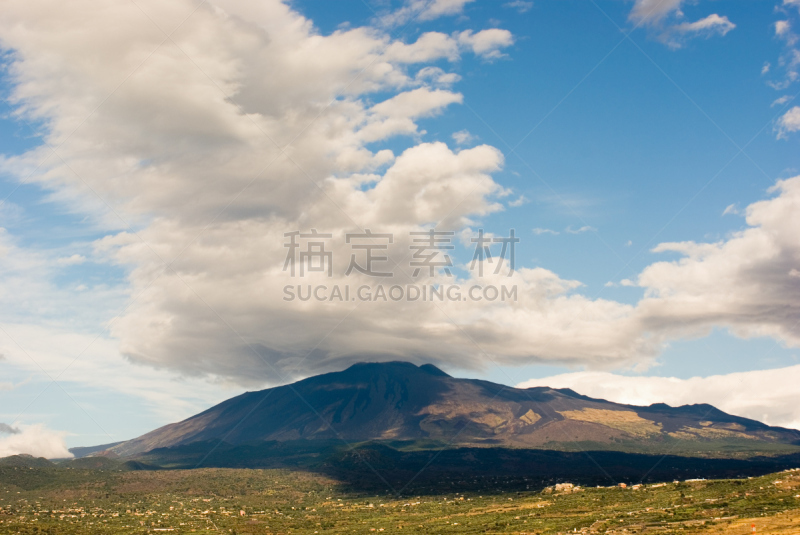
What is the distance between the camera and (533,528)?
124 metres

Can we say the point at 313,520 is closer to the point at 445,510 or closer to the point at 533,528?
the point at 445,510

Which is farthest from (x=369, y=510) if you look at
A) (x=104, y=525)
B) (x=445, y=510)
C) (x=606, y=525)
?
(x=606, y=525)

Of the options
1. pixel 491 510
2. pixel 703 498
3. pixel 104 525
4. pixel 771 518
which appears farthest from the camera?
pixel 491 510

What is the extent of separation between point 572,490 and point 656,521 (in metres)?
87.3

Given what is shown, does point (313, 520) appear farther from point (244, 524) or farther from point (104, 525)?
point (104, 525)

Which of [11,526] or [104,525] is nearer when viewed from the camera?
[11,526]

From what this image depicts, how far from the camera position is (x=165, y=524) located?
525 ft

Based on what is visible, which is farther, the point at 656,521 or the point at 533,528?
the point at 533,528

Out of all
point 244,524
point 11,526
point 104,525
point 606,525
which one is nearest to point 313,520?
point 244,524

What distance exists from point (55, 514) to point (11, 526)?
1551 inches

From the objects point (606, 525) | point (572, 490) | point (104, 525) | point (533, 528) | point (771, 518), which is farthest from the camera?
point (572, 490)

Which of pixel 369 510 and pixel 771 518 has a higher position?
pixel 771 518

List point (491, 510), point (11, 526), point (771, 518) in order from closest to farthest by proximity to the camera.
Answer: point (771, 518) → point (11, 526) → point (491, 510)

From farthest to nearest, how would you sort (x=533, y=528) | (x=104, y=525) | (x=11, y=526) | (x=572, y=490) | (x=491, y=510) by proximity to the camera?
(x=572, y=490) < (x=491, y=510) < (x=104, y=525) < (x=11, y=526) < (x=533, y=528)
